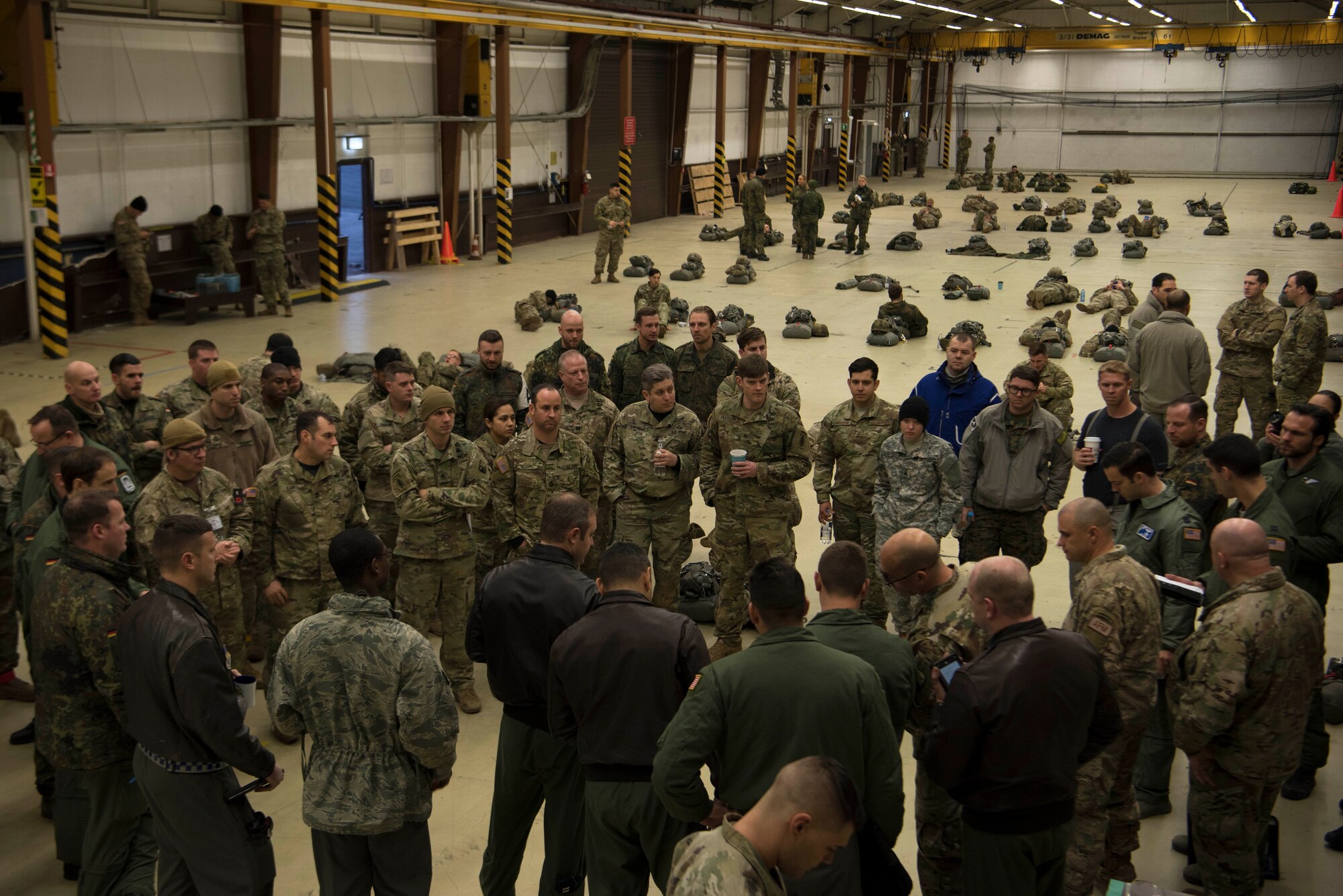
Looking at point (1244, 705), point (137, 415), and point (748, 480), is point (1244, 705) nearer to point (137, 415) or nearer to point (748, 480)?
point (748, 480)

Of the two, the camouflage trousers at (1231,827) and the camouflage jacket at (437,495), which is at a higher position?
the camouflage jacket at (437,495)

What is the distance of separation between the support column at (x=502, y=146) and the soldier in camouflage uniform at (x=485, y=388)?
48.1 feet

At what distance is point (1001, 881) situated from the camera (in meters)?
3.67

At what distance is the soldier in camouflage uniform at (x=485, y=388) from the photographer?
7.68 m

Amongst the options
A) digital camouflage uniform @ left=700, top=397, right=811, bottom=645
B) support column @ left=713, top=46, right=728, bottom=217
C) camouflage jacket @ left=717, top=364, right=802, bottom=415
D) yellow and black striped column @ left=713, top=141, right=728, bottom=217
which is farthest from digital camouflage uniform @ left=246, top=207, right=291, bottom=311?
yellow and black striped column @ left=713, top=141, right=728, bottom=217

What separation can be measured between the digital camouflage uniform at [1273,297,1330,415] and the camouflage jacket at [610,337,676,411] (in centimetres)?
523

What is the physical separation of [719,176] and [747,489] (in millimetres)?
25865

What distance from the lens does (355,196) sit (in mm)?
21969

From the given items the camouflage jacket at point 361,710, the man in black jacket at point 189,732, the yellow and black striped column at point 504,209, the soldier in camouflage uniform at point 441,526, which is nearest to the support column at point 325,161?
the yellow and black striped column at point 504,209

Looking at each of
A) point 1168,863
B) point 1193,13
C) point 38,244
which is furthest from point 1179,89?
point 1168,863

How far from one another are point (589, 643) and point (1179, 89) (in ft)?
155

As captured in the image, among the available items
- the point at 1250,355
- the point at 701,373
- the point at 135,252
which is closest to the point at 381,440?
the point at 701,373

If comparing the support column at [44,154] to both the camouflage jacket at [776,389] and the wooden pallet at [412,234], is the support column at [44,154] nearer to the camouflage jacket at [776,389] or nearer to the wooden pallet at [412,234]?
the wooden pallet at [412,234]

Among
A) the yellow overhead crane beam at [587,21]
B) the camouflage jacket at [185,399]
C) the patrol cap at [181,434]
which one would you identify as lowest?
the camouflage jacket at [185,399]
